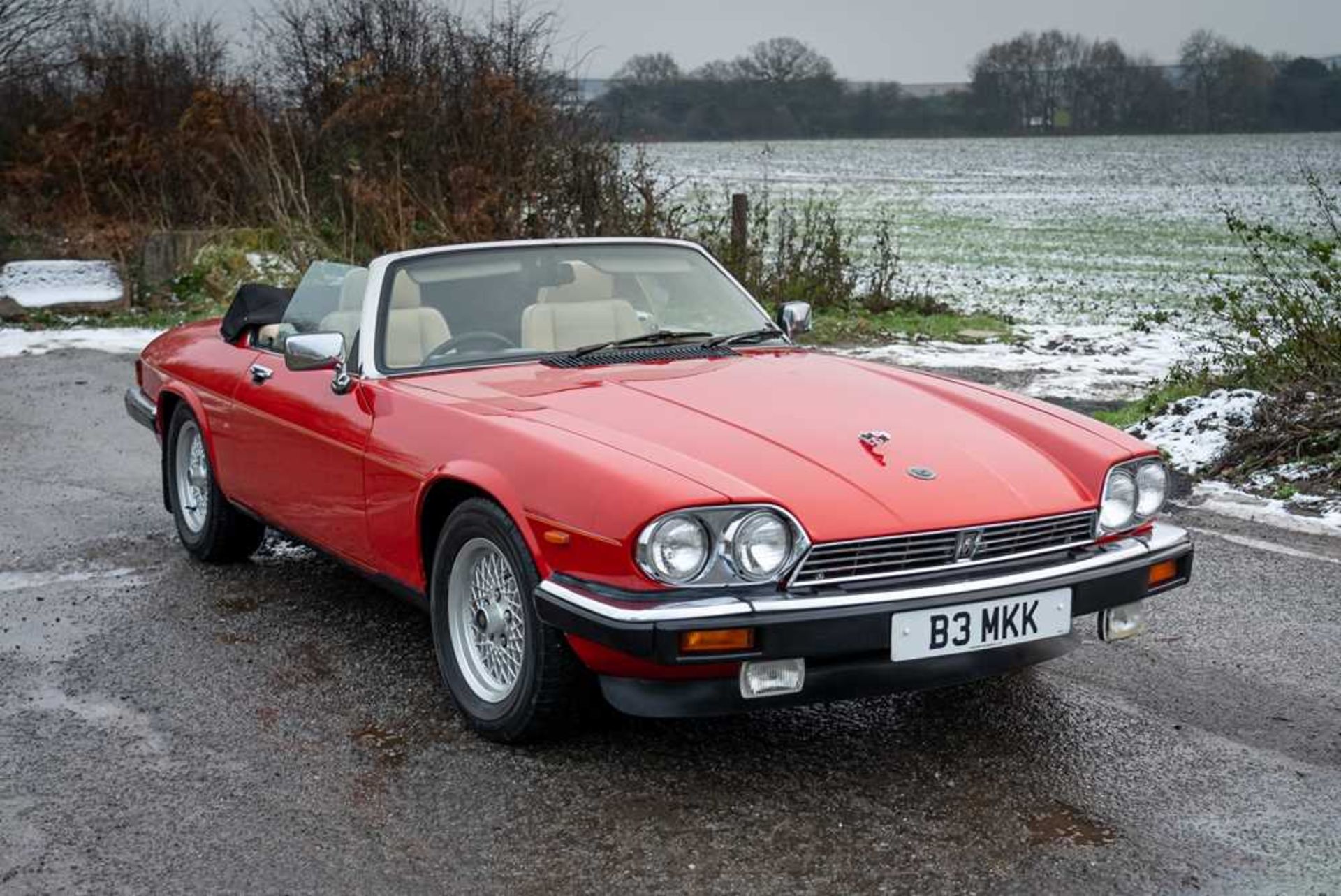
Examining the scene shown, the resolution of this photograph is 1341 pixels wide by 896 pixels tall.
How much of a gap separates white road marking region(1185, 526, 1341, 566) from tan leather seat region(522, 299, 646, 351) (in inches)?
115

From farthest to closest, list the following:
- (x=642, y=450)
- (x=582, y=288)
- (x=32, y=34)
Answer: (x=32, y=34) → (x=582, y=288) → (x=642, y=450)

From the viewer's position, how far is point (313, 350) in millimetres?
5062

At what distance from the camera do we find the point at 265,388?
5.68m

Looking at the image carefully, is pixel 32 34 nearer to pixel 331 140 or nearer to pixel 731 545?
pixel 331 140

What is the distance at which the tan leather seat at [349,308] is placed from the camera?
5.55 m

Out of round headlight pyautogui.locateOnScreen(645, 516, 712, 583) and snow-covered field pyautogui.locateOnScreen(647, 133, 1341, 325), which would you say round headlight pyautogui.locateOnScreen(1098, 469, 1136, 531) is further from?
snow-covered field pyautogui.locateOnScreen(647, 133, 1341, 325)

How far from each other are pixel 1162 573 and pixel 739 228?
11.0m

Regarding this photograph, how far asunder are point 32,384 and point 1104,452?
9531 millimetres

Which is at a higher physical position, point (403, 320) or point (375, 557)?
point (403, 320)

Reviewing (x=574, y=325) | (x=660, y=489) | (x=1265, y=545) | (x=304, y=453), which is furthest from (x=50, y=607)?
(x=1265, y=545)

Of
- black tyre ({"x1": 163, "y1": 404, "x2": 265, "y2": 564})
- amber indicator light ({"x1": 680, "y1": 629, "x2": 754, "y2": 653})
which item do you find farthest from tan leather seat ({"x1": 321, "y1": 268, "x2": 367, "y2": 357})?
amber indicator light ({"x1": 680, "y1": 629, "x2": 754, "y2": 653})

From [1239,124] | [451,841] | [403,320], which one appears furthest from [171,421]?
[1239,124]

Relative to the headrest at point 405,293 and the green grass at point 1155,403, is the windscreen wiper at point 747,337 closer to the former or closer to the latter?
the headrest at point 405,293

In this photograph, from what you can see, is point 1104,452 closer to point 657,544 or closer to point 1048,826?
point 1048,826
